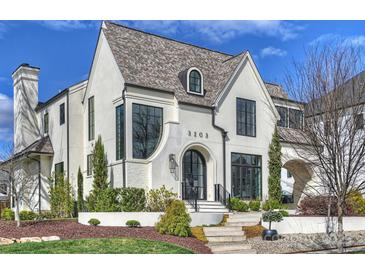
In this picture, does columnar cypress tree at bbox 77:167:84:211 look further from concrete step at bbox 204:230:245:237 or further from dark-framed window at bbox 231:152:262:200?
concrete step at bbox 204:230:245:237

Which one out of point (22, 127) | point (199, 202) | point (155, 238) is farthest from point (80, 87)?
point (155, 238)

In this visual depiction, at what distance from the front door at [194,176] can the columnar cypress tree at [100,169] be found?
3788 mm

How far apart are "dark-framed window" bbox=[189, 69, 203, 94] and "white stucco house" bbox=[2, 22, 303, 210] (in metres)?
0.05

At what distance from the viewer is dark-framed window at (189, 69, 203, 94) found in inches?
951

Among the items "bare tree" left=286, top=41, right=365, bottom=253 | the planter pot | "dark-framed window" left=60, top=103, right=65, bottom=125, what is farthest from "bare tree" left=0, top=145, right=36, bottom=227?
"bare tree" left=286, top=41, right=365, bottom=253

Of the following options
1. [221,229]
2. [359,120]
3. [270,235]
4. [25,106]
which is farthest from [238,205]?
[25,106]

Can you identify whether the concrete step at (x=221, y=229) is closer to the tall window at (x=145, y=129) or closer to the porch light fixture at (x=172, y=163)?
the porch light fixture at (x=172, y=163)

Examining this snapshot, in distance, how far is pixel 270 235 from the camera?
58.0ft

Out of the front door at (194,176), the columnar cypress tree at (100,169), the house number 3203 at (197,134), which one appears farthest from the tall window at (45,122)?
the house number 3203 at (197,134)

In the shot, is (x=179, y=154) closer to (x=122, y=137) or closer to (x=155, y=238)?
(x=122, y=137)

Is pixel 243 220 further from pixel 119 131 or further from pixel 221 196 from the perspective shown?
pixel 119 131

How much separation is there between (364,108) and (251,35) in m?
7.38

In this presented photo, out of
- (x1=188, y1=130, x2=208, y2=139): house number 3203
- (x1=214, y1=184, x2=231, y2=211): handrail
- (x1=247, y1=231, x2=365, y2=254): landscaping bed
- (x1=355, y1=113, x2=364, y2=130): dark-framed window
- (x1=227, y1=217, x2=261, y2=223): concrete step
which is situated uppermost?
(x1=188, y1=130, x2=208, y2=139): house number 3203
